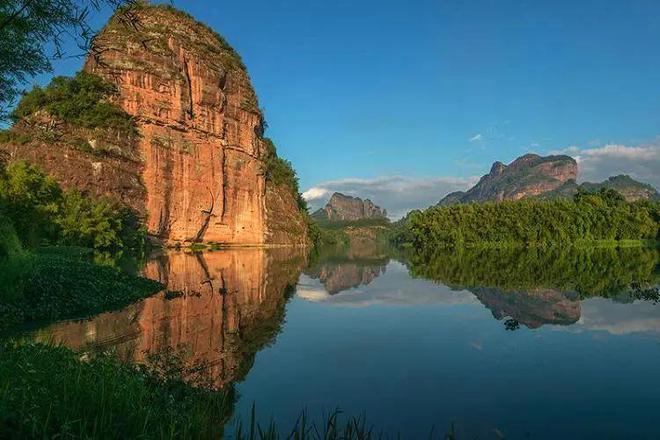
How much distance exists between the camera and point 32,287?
17.5 m

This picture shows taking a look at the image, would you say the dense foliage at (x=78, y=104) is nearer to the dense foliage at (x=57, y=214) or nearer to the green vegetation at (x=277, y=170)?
the dense foliage at (x=57, y=214)

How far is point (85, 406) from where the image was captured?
601 centimetres

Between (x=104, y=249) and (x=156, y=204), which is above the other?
(x=156, y=204)

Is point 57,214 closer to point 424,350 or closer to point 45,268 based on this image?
point 45,268

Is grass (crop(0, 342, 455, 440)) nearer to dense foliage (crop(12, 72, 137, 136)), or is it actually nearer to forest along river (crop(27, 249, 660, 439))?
forest along river (crop(27, 249, 660, 439))

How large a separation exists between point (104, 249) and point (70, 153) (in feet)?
57.4

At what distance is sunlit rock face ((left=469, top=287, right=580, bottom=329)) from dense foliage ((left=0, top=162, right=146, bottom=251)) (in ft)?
97.6

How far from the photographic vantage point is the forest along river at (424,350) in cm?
988

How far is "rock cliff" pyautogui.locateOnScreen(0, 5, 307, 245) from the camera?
6781 cm

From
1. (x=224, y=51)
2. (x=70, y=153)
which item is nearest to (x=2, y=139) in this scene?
(x=70, y=153)

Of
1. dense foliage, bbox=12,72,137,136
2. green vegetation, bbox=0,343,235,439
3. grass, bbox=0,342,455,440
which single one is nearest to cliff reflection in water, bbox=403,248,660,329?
grass, bbox=0,342,455,440

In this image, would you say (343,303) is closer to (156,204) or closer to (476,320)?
(476,320)

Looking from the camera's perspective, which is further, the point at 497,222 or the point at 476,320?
the point at 497,222

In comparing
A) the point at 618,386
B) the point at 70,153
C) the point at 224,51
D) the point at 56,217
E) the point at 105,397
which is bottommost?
the point at 618,386
